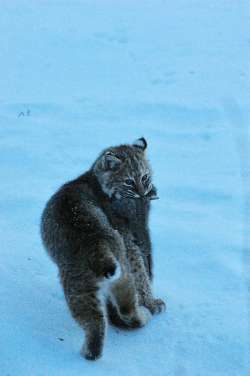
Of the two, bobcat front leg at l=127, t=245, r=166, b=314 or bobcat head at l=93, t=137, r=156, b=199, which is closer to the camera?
bobcat front leg at l=127, t=245, r=166, b=314

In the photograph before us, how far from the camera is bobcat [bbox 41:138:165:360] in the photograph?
409 cm

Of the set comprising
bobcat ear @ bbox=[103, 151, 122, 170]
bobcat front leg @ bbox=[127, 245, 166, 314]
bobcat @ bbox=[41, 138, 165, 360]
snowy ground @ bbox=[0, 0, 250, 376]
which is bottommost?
snowy ground @ bbox=[0, 0, 250, 376]

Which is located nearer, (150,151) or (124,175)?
(124,175)

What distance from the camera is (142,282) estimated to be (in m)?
5.00

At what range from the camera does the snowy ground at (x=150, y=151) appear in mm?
4438

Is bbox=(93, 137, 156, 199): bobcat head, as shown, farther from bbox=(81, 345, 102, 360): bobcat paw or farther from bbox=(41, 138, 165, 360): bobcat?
bbox=(81, 345, 102, 360): bobcat paw

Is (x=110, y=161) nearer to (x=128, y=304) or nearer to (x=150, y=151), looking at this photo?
Result: (x=128, y=304)

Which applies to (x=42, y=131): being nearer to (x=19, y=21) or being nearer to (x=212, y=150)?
(x=212, y=150)

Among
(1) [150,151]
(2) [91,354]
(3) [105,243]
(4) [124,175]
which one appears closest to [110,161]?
(4) [124,175]

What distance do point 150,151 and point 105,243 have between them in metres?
4.87

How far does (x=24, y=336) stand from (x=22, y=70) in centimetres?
844

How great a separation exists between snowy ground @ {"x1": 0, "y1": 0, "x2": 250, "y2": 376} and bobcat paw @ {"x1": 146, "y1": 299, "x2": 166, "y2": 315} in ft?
0.17

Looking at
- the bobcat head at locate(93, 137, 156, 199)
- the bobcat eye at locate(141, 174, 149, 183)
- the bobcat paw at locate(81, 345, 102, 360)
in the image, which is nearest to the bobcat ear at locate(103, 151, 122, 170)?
the bobcat head at locate(93, 137, 156, 199)

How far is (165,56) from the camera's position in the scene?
12664 mm
